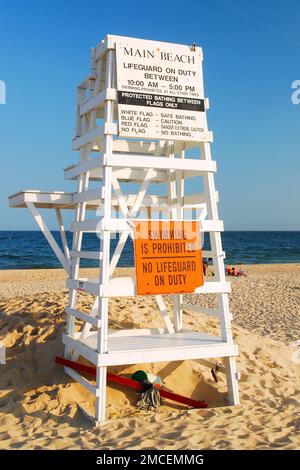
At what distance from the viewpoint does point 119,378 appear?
6.43 meters

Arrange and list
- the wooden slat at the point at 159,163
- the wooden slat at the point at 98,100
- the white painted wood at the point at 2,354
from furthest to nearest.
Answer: the white painted wood at the point at 2,354 → the wooden slat at the point at 98,100 → the wooden slat at the point at 159,163

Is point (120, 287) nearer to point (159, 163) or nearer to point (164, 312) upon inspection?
point (159, 163)

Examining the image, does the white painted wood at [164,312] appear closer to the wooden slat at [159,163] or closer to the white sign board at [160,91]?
the wooden slat at [159,163]

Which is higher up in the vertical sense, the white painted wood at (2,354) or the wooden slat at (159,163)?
the wooden slat at (159,163)

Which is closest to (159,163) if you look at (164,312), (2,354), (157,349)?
(157,349)

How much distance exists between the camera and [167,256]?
630 cm

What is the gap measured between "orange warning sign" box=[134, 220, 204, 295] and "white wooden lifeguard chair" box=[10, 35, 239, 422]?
0.13 m

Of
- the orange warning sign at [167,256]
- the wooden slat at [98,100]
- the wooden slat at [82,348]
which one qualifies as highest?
the wooden slat at [98,100]

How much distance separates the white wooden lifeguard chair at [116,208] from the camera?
593cm

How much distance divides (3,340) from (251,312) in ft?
26.9

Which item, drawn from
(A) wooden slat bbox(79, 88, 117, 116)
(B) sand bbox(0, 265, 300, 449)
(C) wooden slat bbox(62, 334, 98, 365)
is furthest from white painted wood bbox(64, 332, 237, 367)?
(A) wooden slat bbox(79, 88, 117, 116)

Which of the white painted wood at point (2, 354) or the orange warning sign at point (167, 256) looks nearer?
the orange warning sign at point (167, 256)

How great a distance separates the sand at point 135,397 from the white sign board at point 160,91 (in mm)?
3301
